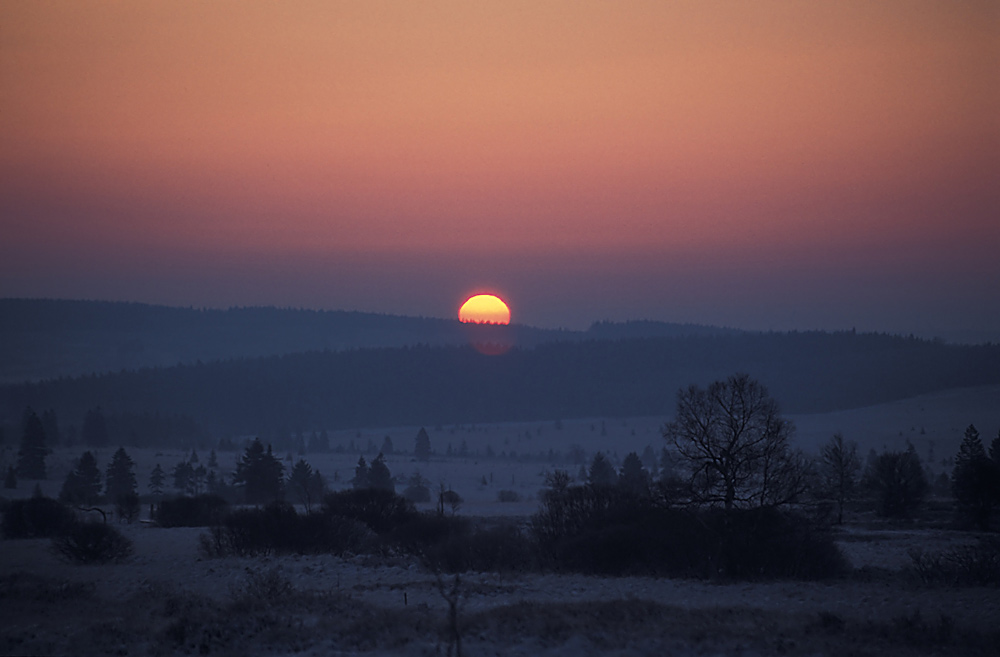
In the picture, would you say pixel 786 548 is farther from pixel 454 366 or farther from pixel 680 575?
pixel 454 366

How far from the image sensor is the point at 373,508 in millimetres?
31453

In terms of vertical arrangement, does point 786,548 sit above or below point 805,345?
below

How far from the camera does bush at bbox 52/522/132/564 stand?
2578 cm

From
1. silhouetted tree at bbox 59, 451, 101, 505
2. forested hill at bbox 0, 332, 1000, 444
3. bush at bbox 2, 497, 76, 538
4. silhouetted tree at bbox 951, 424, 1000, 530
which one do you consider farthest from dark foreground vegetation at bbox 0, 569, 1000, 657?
forested hill at bbox 0, 332, 1000, 444

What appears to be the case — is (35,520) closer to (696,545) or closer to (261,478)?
(261,478)

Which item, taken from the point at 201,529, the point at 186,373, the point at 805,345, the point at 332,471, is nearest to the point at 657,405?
the point at 805,345

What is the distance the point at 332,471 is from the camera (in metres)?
86.5

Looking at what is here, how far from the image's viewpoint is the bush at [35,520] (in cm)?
3155

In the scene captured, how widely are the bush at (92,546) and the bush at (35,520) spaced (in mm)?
5758

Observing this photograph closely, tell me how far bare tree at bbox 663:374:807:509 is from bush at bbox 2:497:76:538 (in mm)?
23632

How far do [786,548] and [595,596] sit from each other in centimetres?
674

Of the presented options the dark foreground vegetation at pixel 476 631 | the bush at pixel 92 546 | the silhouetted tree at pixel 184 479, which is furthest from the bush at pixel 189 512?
the silhouetted tree at pixel 184 479

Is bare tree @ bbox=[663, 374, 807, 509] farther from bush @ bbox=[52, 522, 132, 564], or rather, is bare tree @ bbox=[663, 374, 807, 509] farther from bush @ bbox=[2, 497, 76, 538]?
bush @ bbox=[2, 497, 76, 538]

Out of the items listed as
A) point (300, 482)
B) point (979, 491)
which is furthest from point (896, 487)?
point (300, 482)
